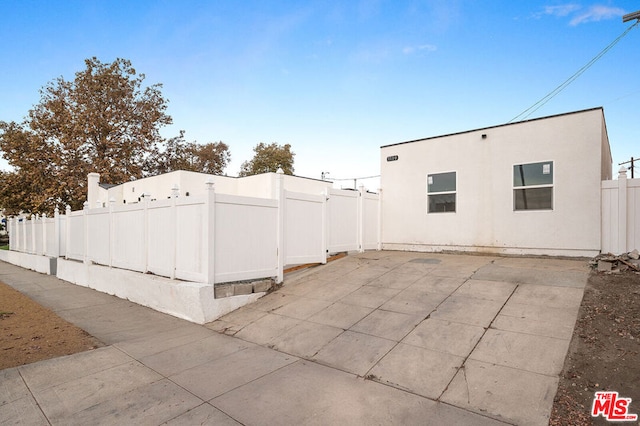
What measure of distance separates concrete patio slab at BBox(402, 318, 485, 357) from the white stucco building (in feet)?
18.8

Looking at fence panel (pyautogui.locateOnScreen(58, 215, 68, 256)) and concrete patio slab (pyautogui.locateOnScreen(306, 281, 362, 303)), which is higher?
fence panel (pyautogui.locateOnScreen(58, 215, 68, 256))

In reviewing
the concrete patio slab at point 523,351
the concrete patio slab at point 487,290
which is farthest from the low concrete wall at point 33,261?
the concrete patio slab at point 523,351

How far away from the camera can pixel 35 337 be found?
5730 mm

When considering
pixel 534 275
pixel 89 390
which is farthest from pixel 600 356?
pixel 89 390

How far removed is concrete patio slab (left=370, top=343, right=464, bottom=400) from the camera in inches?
141

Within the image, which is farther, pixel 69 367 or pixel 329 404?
pixel 69 367

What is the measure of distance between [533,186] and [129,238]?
445 inches

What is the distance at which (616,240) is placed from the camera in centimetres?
794

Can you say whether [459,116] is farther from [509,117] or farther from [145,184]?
[145,184]

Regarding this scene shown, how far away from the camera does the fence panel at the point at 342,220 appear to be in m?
9.70

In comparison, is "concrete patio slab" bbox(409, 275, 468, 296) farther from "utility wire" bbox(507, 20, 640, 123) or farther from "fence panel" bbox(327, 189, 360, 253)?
"utility wire" bbox(507, 20, 640, 123)

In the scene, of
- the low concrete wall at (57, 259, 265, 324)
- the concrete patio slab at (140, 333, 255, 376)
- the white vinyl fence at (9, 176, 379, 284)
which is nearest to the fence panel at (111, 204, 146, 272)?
the white vinyl fence at (9, 176, 379, 284)

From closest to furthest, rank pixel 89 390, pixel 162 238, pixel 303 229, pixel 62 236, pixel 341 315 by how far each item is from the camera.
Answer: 1. pixel 89 390
2. pixel 341 315
3. pixel 162 238
4. pixel 303 229
5. pixel 62 236

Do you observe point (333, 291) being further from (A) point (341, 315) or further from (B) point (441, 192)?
(B) point (441, 192)
